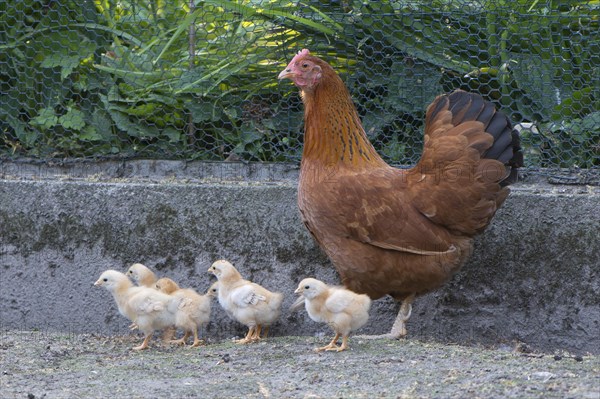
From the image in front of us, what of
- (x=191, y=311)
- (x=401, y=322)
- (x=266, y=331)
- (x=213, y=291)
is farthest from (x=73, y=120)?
(x=401, y=322)

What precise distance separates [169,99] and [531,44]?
2385 mm

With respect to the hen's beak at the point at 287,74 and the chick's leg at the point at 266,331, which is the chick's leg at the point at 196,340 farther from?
the hen's beak at the point at 287,74

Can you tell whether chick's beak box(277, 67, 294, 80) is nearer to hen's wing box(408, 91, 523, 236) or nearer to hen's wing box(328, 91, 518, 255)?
hen's wing box(328, 91, 518, 255)

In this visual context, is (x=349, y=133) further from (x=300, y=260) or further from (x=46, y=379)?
(x=46, y=379)

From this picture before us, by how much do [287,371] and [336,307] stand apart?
1.68ft

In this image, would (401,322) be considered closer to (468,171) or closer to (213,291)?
(468,171)

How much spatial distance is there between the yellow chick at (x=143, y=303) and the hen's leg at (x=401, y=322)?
1085 mm

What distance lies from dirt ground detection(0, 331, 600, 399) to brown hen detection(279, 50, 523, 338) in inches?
16.9

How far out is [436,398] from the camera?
3.99 m

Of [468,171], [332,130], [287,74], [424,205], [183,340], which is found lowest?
[183,340]

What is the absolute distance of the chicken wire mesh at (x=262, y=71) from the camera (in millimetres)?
5977

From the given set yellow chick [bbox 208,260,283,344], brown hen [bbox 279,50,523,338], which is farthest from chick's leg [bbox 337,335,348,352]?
yellow chick [bbox 208,260,283,344]

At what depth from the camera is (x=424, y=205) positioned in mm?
5211

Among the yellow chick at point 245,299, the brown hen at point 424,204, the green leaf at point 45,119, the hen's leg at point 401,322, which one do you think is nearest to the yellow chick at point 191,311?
the yellow chick at point 245,299
